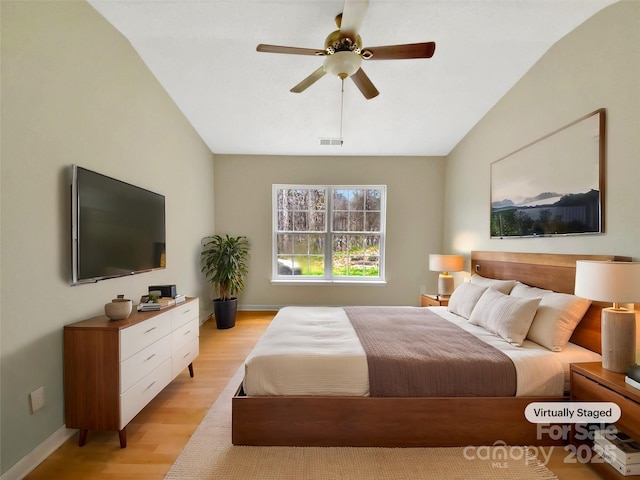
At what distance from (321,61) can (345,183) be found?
7.06 ft

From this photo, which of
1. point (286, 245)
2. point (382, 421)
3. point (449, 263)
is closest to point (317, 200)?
point (286, 245)

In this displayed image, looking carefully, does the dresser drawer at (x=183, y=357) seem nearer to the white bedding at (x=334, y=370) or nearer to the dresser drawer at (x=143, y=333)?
the dresser drawer at (x=143, y=333)

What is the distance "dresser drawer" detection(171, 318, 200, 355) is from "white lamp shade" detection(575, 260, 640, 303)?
289 cm

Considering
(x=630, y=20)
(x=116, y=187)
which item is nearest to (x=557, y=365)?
(x=630, y=20)

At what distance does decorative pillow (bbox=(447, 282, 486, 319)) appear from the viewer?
2809 millimetres

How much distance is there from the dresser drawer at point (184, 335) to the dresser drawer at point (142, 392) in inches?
5.5

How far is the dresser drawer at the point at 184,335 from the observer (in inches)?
96.0

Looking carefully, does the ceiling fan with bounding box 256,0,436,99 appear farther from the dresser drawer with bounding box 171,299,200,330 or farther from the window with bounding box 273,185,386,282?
the window with bounding box 273,185,386,282

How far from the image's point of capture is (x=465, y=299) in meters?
2.90

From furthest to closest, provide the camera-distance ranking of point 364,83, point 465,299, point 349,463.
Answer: point 465,299, point 364,83, point 349,463

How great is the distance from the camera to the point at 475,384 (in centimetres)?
180

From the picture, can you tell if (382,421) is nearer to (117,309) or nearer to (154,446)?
(154,446)

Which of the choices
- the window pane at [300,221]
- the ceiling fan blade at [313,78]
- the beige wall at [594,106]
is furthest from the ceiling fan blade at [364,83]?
the window pane at [300,221]

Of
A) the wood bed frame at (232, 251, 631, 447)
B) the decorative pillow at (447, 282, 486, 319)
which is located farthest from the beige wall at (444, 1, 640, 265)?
the wood bed frame at (232, 251, 631, 447)
